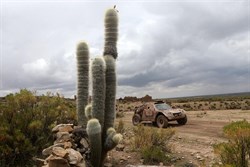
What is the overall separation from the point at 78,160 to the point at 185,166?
10.4 ft

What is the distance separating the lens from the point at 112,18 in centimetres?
1157

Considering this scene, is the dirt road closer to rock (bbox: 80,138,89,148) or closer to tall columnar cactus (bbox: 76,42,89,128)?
rock (bbox: 80,138,89,148)

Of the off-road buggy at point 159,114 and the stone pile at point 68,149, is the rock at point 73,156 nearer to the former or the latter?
the stone pile at point 68,149

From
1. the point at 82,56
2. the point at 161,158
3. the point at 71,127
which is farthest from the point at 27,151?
the point at 161,158

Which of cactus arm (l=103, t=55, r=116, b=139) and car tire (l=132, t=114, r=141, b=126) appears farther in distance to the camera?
car tire (l=132, t=114, r=141, b=126)

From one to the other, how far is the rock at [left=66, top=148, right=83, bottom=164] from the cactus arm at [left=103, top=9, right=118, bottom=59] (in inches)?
116

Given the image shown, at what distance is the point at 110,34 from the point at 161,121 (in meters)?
11.3

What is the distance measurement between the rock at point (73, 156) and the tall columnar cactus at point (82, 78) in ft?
5.84

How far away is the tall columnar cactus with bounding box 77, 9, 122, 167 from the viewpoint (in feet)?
34.3

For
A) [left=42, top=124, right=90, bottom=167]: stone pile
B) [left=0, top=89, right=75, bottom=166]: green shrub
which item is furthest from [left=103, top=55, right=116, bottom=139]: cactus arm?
[left=0, top=89, right=75, bottom=166]: green shrub

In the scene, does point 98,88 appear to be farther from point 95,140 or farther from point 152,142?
point 152,142

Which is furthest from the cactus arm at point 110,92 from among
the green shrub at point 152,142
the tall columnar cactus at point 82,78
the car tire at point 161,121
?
the car tire at point 161,121

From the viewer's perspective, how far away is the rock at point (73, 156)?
1018cm

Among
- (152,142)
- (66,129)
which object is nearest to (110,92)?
(66,129)
